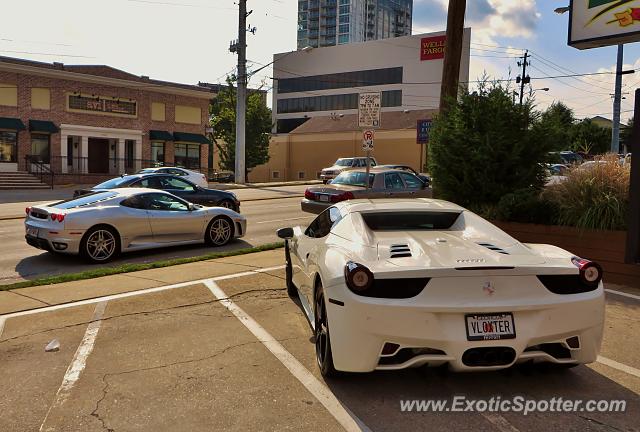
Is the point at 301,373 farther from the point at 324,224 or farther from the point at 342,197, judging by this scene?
the point at 342,197

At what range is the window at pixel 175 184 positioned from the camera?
15.1 m

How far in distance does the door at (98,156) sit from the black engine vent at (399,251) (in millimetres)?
36791

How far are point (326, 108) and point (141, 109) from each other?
5234cm

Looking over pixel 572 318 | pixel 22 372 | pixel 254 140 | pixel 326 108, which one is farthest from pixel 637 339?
pixel 326 108

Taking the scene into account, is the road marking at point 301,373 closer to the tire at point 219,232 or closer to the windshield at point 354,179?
the tire at point 219,232

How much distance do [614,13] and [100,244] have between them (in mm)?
9916

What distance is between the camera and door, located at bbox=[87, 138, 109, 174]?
37.7m

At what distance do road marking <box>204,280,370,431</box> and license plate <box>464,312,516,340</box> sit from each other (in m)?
0.93

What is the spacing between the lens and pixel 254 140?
46094 millimetres

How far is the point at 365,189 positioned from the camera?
44.7 feet

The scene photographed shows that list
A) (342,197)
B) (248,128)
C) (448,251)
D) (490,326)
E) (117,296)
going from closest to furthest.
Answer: (490,326) < (448,251) < (117,296) < (342,197) < (248,128)

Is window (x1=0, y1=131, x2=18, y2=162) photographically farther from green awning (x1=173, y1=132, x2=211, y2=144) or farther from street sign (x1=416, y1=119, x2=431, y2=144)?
street sign (x1=416, y1=119, x2=431, y2=144)

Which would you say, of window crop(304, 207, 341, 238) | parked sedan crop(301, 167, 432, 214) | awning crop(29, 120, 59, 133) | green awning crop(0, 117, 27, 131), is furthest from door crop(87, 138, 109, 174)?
window crop(304, 207, 341, 238)

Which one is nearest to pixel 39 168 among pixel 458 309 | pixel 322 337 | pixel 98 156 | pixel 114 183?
pixel 98 156
